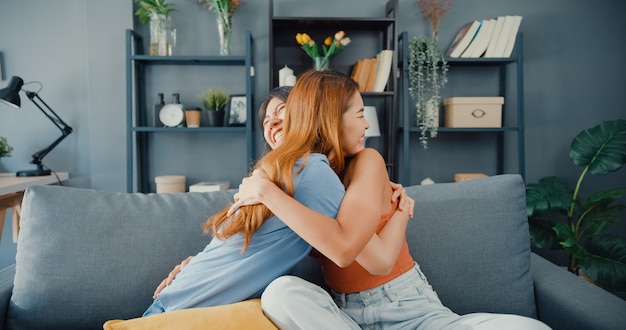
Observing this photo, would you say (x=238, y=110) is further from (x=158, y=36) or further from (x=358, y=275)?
(x=358, y=275)

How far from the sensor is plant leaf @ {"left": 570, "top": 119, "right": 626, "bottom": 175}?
8.53 ft

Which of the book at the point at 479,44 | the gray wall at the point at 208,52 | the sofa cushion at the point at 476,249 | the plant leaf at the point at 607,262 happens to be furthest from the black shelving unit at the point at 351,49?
the sofa cushion at the point at 476,249

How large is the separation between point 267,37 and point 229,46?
0.28m

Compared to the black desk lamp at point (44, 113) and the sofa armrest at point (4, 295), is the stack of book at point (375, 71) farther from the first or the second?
the sofa armrest at point (4, 295)

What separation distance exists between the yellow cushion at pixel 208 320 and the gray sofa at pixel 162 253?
1.05ft

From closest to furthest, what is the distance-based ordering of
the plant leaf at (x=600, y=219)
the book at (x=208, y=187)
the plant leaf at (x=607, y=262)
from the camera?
the plant leaf at (x=607, y=262)
the plant leaf at (x=600, y=219)
the book at (x=208, y=187)

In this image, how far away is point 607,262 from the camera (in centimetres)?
242

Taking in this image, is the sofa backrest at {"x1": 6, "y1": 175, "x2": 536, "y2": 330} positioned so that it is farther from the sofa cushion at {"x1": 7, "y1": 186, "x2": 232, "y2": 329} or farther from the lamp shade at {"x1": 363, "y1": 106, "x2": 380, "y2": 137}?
the lamp shade at {"x1": 363, "y1": 106, "x2": 380, "y2": 137}

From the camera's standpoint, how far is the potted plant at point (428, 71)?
300 centimetres

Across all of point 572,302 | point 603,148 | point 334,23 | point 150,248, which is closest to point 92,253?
point 150,248

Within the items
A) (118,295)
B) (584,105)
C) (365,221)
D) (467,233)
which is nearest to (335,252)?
(365,221)

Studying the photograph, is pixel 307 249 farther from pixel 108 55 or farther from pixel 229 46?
pixel 108 55

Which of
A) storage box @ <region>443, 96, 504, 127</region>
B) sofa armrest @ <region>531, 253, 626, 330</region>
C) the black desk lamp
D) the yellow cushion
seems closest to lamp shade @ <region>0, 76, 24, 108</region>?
the black desk lamp

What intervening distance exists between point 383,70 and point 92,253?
2120 millimetres
